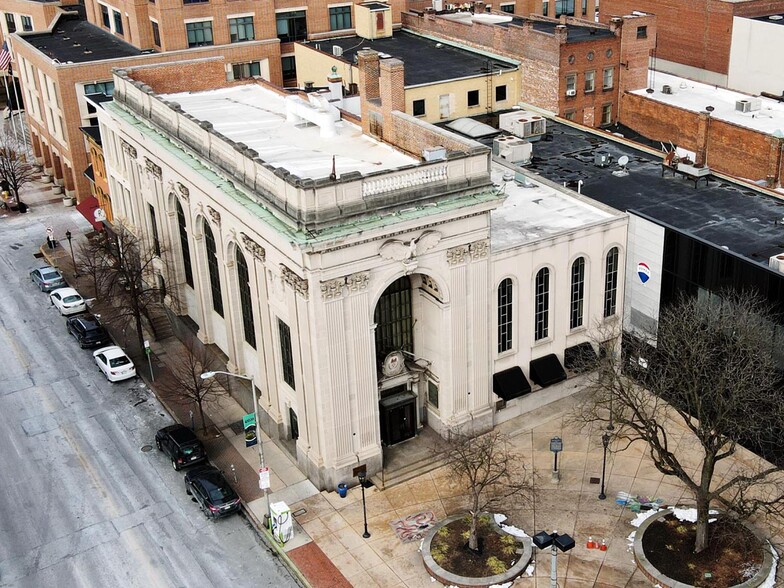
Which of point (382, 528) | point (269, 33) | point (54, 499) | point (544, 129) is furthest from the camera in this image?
point (269, 33)

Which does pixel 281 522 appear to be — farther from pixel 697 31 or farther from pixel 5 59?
pixel 697 31

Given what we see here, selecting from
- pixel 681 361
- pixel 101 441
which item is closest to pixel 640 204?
pixel 681 361

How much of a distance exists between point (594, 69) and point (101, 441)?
45.1 meters

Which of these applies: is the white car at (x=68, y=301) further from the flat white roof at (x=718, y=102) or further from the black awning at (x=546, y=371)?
the flat white roof at (x=718, y=102)

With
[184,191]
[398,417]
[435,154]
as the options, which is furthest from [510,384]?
[184,191]

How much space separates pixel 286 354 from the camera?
47219mm

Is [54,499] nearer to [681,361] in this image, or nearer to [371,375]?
[371,375]

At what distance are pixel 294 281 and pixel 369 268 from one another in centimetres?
325

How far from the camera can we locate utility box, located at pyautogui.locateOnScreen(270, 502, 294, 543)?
43062 mm

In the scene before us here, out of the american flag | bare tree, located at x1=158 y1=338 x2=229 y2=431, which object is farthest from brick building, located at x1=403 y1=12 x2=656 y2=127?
the american flag

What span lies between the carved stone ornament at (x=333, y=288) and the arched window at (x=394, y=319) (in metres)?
4.50

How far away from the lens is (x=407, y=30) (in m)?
86.7

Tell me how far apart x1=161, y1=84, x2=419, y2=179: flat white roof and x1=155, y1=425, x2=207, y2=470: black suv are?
550 inches

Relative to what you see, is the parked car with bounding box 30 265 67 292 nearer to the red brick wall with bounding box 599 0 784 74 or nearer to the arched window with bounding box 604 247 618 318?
the arched window with bounding box 604 247 618 318
